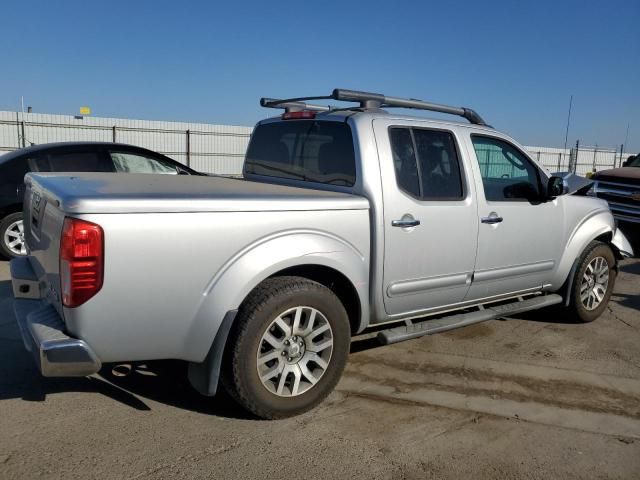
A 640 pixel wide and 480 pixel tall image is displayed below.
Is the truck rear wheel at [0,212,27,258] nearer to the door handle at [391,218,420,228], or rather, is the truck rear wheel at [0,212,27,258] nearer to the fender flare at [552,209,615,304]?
the door handle at [391,218,420,228]

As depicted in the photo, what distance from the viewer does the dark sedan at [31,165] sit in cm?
711

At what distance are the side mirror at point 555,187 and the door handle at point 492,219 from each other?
72 centimetres

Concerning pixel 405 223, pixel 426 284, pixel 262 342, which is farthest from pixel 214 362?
pixel 426 284

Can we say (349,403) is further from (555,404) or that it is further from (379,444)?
(555,404)

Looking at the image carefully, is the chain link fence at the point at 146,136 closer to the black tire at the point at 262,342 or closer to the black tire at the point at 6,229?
the black tire at the point at 6,229

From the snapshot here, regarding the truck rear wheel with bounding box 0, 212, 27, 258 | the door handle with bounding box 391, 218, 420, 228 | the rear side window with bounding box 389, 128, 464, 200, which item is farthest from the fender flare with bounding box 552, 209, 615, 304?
the truck rear wheel with bounding box 0, 212, 27, 258

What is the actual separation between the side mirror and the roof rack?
0.74 metres

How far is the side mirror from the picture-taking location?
4.74 metres

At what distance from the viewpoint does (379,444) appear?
10.3ft

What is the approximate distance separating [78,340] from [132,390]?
112 centimetres

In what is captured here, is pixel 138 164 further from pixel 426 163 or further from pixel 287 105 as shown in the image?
pixel 426 163

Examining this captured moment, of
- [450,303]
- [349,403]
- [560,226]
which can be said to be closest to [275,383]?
[349,403]

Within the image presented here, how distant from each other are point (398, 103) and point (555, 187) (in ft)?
Answer: 5.17

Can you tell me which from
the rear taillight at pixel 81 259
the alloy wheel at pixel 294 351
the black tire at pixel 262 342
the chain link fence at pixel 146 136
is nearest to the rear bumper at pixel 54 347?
the rear taillight at pixel 81 259
